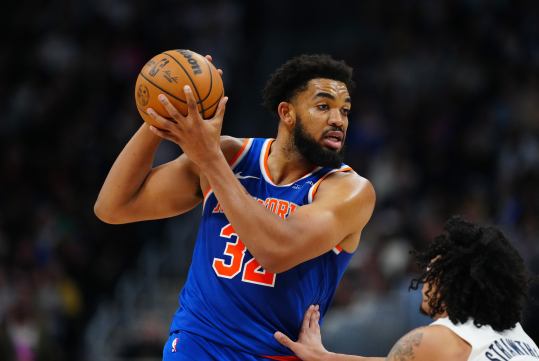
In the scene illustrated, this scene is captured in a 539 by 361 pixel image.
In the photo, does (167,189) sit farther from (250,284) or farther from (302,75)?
(302,75)

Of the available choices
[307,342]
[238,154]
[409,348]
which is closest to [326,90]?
[238,154]

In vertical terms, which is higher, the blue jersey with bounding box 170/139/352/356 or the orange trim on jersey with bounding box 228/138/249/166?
the orange trim on jersey with bounding box 228/138/249/166

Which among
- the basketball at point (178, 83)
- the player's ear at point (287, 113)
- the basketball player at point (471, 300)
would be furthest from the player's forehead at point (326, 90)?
the basketball player at point (471, 300)

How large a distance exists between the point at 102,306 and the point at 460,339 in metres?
9.26

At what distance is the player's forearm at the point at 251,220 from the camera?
15.1ft

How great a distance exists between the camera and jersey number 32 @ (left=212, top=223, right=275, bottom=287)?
5027mm

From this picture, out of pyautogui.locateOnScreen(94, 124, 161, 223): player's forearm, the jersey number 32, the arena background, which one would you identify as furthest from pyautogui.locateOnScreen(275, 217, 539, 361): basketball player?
the arena background

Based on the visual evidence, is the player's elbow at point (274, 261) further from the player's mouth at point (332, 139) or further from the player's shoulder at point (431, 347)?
the player's mouth at point (332, 139)

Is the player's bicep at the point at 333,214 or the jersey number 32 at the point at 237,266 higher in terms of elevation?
the player's bicep at the point at 333,214

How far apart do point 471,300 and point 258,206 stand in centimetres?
116

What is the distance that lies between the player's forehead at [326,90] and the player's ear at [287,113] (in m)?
0.14

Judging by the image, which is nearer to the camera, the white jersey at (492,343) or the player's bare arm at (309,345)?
the white jersey at (492,343)

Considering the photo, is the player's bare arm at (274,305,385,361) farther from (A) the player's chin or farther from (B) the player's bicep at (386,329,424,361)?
(A) the player's chin

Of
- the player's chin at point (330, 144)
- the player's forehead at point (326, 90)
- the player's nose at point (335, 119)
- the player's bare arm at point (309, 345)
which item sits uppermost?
the player's forehead at point (326, 90)
